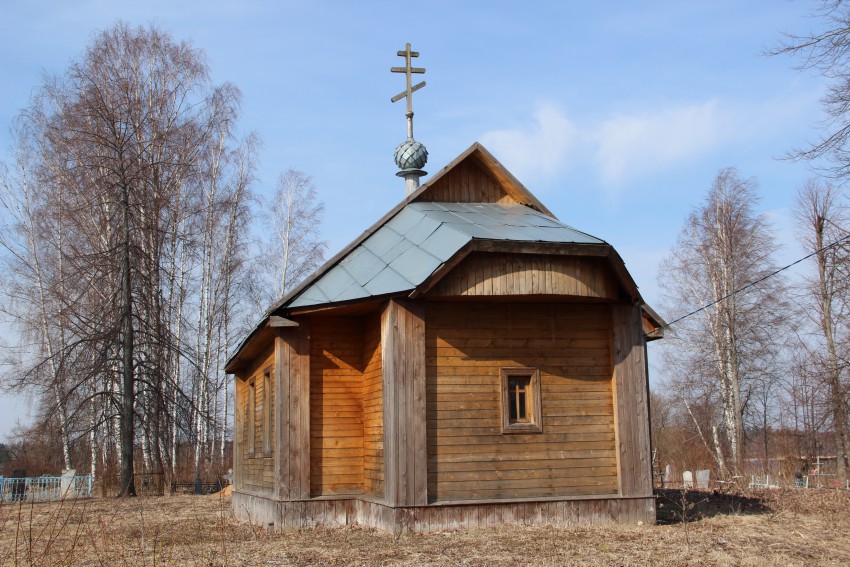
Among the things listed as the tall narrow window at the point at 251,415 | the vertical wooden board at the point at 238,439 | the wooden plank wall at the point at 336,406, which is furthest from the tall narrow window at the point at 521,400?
the vertical wooden board at the point at 238,439

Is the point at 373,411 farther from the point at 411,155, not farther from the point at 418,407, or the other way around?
the point at 411,155

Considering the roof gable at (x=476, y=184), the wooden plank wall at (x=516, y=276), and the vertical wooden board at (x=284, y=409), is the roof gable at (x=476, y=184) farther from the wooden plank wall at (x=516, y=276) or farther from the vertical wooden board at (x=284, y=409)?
the vertical wooden board at (x=284, y=409)

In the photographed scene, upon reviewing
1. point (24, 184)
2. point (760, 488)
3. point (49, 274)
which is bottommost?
point (760, 488)

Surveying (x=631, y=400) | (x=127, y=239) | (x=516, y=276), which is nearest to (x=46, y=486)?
(x=127, y=239)

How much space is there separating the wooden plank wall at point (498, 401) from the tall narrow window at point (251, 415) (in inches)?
223

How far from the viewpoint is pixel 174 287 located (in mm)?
27516

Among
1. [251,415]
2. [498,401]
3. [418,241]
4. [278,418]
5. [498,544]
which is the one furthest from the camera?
[251,415]

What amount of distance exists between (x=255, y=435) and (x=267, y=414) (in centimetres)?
183

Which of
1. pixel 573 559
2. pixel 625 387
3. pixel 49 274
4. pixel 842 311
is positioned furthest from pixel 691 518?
pixel 49 274

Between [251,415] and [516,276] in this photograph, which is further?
[251,415]

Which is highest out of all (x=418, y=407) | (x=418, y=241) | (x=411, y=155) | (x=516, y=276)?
(x=411, y=155)

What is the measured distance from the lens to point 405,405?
11.3 m

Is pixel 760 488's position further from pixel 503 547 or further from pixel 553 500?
pixel 503 547

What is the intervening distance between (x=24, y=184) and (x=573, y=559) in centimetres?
2446
